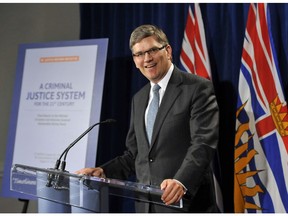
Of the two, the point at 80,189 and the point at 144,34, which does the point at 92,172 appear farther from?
the point at 144,34

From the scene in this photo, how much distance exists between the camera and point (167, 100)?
210cm

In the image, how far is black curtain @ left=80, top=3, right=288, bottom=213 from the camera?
126 inches

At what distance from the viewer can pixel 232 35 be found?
3271 millimetres

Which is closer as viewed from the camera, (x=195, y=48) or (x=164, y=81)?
(x=164, y=81)

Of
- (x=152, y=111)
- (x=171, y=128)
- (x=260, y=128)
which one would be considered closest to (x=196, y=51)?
(x=260, y=128)

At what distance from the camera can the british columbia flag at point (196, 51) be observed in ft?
10.2

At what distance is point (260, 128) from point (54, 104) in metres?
1.76

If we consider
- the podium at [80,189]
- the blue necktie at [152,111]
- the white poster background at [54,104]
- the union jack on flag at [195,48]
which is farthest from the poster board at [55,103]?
the podium at [80,189]

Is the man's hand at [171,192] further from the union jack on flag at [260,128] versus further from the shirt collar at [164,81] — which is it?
the union jack on flag at [260,128]

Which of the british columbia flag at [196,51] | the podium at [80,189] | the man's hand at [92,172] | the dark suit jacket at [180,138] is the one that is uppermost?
the british columbia flag at [196,51]

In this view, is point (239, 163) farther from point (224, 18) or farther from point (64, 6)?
point (64, 6)

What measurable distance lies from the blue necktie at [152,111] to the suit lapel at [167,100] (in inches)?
2.1

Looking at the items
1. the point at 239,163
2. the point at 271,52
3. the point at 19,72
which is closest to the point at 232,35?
the point at 271,52

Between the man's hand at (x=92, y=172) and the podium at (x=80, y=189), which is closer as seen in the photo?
the podium at (x=80, y=189)
